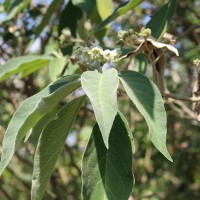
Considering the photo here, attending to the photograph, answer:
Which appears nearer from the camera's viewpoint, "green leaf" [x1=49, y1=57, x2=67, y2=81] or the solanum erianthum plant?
the solanum erianthum plant

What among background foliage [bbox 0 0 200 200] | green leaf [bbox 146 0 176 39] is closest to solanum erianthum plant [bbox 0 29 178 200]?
green leaf [bbox 146 0 176 39]

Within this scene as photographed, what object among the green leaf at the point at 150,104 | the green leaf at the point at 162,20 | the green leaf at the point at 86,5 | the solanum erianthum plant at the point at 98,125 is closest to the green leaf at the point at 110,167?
the solanum erianthum plant at the point at 98,125

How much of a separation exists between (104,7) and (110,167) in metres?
0.82

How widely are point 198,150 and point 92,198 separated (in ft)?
6.15

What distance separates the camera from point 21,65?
5.58 ft

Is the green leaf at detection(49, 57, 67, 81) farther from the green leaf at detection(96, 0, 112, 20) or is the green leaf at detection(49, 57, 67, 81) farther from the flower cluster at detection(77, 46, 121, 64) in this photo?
the flower cluster at detection(77, 46, 121, 64)

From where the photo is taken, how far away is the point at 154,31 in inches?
60.1

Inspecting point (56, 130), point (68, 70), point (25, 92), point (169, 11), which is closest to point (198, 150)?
point (25, 92)

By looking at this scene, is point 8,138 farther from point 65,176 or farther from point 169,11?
point 65,176

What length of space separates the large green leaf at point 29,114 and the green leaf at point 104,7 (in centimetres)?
67

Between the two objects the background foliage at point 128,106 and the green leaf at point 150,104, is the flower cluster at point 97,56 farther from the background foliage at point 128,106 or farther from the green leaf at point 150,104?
the background foliage at point 128,106

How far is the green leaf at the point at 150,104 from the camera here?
102 centimetres

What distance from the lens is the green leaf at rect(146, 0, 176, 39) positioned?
1.51 m

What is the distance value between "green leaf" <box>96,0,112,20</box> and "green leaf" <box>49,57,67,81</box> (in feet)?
0.70
